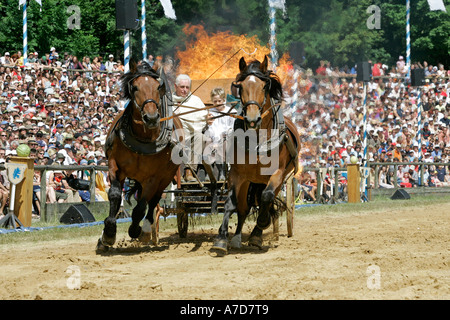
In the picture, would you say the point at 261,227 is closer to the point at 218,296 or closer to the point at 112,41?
the point at 218,296

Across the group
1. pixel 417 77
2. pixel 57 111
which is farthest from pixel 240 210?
pixel 417 77

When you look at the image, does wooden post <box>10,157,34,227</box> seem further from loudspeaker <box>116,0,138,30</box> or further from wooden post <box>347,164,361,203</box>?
wooden post <box>347,164,361,203</box>

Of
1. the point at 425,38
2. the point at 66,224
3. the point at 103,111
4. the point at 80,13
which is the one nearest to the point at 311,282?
the point at 66,224

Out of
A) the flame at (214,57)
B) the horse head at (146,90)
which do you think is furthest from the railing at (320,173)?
the horse head at (146,90)

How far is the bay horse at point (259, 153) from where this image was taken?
905 cm

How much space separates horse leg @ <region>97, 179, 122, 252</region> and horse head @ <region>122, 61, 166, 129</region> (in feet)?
3.01

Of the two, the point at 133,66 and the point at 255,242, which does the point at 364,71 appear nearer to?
the point at 255,242

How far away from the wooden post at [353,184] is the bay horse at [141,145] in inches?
509

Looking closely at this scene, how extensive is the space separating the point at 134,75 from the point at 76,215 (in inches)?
213

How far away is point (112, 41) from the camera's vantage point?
3434 cm

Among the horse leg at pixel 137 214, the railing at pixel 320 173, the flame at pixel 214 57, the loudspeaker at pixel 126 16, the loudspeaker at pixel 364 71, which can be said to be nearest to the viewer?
the horse leg at pixel 137 214

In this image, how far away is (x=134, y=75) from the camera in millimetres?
9250

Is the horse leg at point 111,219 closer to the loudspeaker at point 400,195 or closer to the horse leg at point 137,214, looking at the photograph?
the horse leg at point 137,214
